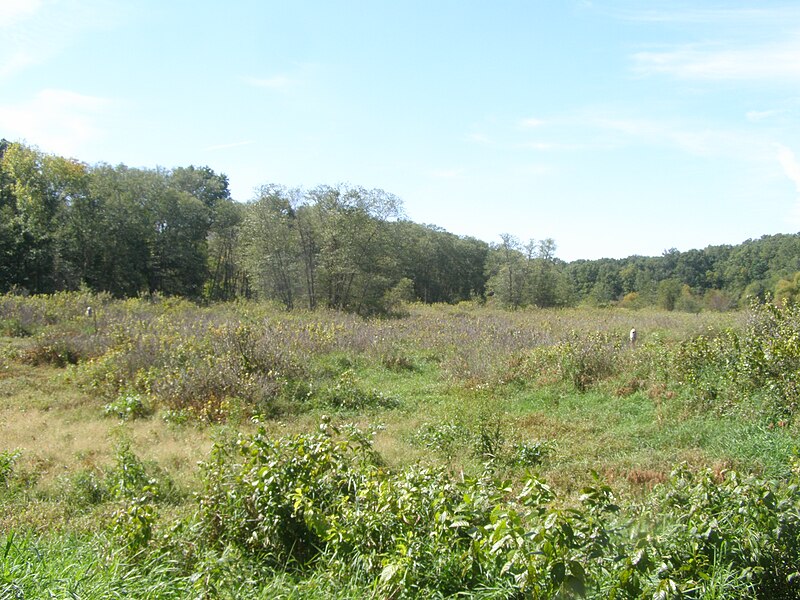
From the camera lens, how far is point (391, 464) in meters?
6.67

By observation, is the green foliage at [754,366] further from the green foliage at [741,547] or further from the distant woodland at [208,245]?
the distant woodland at [208,245]

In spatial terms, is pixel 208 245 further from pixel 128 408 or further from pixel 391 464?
pixel 391 464

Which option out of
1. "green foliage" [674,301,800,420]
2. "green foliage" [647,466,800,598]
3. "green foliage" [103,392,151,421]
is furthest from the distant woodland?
"green foliage" [647,466,800,598]

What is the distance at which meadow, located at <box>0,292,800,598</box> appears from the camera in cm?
315

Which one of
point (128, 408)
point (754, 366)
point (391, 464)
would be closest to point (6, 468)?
point (128, 408)

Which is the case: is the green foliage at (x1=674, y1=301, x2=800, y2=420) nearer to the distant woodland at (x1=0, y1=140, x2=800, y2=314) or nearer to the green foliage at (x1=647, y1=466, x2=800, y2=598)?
the green foliage at (x1=647, y1=466, x2=800, y2=598)

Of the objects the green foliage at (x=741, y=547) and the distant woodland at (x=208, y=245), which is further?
the distant woodland at (x=208, y=245)

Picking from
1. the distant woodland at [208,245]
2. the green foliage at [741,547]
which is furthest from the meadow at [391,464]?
the distant woodland at [208,245]

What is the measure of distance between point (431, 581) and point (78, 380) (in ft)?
33.9

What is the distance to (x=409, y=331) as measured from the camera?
18641 mm

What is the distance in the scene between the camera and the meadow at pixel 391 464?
3154mm

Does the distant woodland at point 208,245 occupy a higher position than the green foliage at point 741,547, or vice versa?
the distant woodland at point 208,245

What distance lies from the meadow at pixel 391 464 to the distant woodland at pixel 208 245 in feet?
43.3

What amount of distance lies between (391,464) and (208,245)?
39.4m
